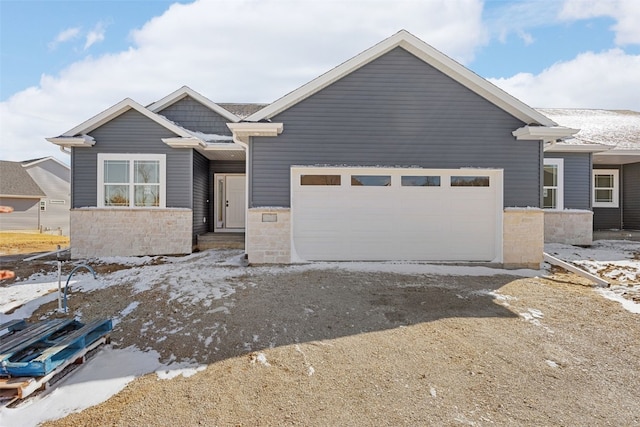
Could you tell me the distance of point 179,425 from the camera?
285cm

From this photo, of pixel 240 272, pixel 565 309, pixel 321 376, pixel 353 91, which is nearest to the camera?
pixel 321 376

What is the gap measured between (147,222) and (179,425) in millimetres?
9113

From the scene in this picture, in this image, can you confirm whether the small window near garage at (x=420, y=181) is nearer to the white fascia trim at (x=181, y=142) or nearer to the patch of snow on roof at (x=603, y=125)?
the white fascia trim at (x=181, y=142)

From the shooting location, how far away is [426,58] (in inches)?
343

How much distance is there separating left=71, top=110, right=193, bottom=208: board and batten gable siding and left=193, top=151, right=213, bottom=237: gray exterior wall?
61 cm

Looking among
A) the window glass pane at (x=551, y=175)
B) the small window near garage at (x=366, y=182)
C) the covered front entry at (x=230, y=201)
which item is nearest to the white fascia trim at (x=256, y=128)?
the small window near garage at (x=366, y=182)

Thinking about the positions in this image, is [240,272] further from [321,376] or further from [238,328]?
[321,376]

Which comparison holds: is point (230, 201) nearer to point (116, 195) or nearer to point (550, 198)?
point (116, 195)

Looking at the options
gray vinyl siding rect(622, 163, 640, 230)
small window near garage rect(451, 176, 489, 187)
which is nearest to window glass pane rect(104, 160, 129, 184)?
small window near garage rect(451, 176, 489, 187)

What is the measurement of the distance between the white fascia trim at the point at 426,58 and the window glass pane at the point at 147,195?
4.54 m

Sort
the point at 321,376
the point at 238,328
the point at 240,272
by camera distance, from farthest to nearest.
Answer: the point at 240,272 → the point at 238,328 → the point at 321,376

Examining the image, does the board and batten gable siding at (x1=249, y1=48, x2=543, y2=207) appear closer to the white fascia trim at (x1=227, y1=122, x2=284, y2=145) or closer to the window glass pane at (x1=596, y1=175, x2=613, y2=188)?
the white fascia trim at (x1=227, y1=122, x2=284, y2=145)

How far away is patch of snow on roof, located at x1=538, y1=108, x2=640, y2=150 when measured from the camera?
43.5 feet

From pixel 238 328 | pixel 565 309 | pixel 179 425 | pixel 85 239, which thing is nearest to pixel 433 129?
pixel 565 309
